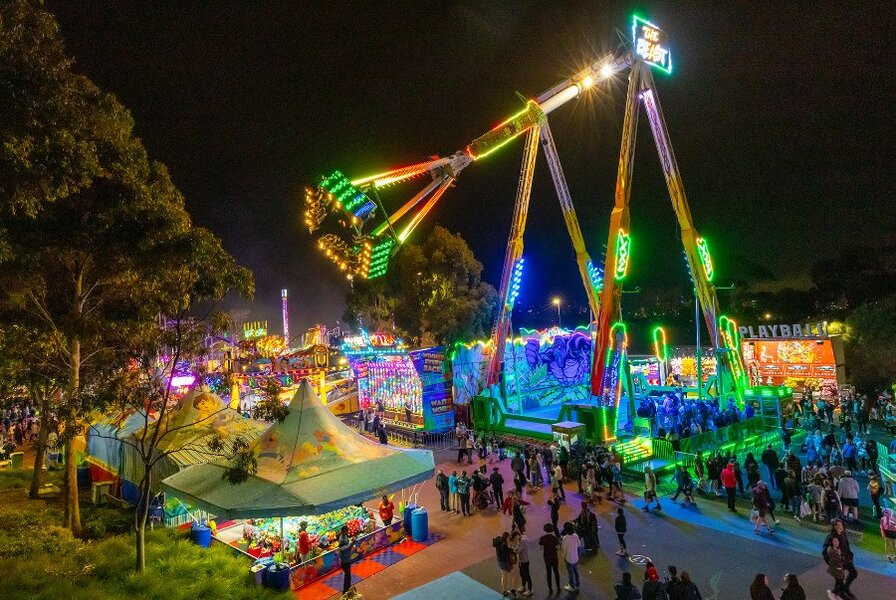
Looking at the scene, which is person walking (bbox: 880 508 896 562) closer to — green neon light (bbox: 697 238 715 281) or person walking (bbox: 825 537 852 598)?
person walking (bbox: 825 537 852 598)

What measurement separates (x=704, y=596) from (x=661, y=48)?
2065cm

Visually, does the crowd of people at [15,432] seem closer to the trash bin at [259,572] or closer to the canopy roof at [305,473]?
the canopy roof at [305,473]

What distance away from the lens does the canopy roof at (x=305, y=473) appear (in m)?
10.3

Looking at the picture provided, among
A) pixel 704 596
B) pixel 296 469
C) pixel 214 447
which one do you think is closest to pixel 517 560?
pixel 704 596

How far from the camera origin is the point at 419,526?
40.9 feet

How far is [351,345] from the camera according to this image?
108 feet

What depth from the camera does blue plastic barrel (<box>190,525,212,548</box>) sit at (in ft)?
39.3

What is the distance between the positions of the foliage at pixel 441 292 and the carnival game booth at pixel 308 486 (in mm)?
26374

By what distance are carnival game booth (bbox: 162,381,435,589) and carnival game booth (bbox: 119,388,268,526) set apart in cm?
136

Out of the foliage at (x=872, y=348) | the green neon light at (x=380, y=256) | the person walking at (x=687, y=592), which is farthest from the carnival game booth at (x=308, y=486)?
the foliage at (x=872, y=348)

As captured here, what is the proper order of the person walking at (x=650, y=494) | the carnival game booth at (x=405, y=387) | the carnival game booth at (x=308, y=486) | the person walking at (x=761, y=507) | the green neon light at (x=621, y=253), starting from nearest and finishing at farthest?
the carnival game booth at (x=308, y=486) → the person walking at (x=761, y=507) → the person walking at (x=650, y=494) → the green neon light at (x=621, y=253) → the carnival game booth at (x=405, y=387)

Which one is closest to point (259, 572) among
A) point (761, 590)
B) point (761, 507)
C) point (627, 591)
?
point (627, 591)

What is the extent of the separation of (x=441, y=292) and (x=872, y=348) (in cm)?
2623

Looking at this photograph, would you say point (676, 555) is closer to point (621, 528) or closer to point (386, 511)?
point (621, 528)
